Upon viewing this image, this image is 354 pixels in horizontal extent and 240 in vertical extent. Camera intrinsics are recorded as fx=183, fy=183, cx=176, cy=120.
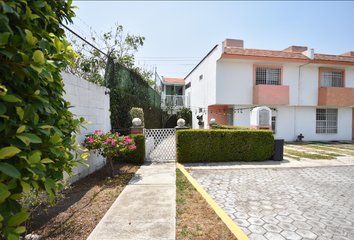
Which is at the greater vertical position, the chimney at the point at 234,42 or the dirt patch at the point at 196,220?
the chimney at the point at 234,42

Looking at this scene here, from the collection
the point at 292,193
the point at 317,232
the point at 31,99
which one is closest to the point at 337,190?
the point at 292,193

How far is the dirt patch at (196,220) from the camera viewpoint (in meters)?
2.57

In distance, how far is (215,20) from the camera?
954 cm

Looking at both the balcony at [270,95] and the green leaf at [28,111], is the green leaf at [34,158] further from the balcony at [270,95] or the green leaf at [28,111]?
the balcony at [270,95]

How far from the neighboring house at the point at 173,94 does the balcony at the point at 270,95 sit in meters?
8.25

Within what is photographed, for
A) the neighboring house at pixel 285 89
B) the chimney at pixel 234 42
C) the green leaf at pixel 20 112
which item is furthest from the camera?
the chimney at pixel 234 42

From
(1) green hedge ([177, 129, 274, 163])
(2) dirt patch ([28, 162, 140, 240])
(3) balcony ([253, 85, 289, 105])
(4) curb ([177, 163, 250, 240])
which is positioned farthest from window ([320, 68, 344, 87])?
(2) dirt patch ([28, 162, 140, 240])

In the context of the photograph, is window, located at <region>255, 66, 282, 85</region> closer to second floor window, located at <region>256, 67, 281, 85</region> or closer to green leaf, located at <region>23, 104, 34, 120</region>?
second floor window, located at <region>256, 67, 281, 85</region>

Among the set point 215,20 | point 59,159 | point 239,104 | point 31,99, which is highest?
point 215,20

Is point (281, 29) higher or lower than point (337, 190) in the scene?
higher

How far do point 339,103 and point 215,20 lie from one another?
1224cm

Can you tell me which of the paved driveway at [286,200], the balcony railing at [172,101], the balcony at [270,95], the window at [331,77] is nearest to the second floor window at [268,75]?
the balcony at [270,95]

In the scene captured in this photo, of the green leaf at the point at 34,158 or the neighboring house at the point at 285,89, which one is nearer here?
the green leaf at the point at 34,158

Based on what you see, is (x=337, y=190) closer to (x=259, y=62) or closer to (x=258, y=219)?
(x=258, y=219)
